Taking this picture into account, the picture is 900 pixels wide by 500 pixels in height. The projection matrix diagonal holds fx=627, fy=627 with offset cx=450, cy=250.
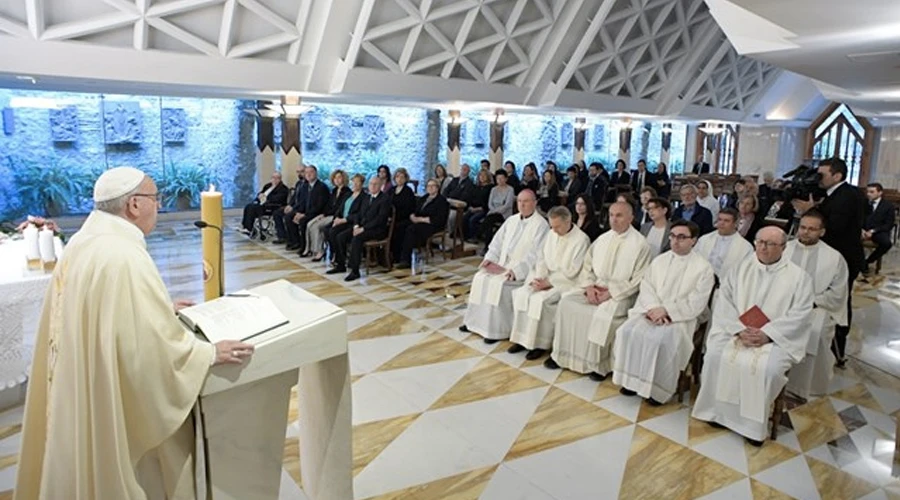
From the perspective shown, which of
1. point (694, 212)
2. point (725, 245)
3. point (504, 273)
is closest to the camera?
point (725, 245)

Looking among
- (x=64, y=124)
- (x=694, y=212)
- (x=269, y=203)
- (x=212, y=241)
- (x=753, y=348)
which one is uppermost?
(x=64, y=124)

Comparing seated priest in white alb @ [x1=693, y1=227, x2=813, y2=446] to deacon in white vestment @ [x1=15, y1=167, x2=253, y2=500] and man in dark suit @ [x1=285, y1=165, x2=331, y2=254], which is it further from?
man in dark suit @ [x1=285, y1=165, x2=331, y2=254]

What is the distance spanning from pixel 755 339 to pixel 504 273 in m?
2.26

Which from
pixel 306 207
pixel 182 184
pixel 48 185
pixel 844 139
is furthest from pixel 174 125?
pixel 844 139

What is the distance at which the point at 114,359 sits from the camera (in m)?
2.00

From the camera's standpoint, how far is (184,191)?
42.4 ft

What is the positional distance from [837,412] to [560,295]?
2105 mm

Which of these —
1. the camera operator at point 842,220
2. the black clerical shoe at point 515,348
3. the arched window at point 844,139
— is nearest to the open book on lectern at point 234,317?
the black clerical shoe at point 515,348

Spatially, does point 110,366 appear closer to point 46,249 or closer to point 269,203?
point 46,249

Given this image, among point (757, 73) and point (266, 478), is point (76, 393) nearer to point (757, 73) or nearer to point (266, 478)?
point (266, 478)

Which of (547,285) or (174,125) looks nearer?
(547,285)

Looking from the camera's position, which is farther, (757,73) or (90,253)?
(757,73)

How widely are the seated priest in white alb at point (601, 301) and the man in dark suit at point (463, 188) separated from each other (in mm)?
5588

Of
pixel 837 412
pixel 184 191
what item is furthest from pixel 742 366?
pixel 184 191
